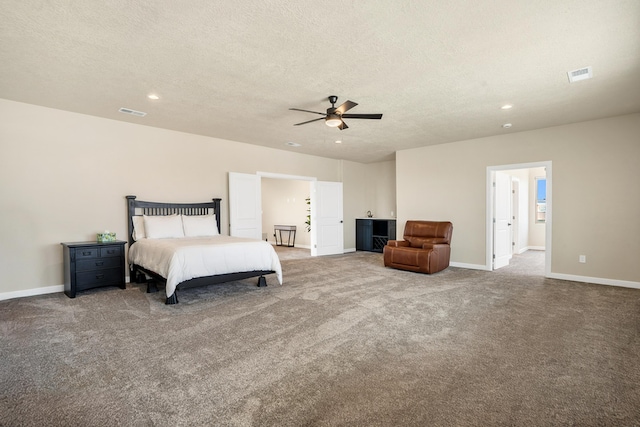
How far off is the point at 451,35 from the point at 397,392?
2836 mm

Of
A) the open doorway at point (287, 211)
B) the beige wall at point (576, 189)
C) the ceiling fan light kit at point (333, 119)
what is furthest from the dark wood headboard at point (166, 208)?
the beige wall at point (576, 189)

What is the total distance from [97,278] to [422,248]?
5559 millimetres

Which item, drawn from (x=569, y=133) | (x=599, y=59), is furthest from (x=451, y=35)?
(x=569, y=133)

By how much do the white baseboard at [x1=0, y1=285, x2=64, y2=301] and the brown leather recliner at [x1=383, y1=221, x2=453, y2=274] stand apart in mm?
5505

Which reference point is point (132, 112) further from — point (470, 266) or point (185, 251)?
point (470, 266)

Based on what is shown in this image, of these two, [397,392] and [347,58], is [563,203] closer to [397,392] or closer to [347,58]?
[347,58]

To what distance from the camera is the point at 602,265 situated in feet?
16.3

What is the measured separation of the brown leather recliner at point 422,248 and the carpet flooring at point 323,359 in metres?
1.35

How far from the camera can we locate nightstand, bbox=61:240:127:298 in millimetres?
4199

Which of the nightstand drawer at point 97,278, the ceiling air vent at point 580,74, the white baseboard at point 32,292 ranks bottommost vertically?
the white baseboard at point 32,292

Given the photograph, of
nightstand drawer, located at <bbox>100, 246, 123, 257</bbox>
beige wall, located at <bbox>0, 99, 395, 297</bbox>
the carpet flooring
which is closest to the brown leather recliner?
the carpet flooring

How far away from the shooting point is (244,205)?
21.7 ft

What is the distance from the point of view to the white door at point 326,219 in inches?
320

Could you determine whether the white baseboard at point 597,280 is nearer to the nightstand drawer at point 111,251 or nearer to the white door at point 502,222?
the white door at point 502,222
